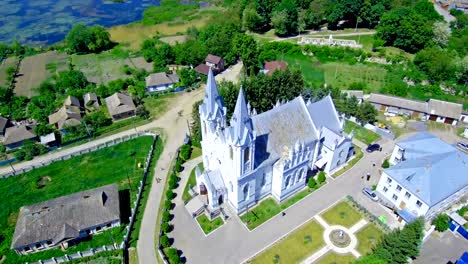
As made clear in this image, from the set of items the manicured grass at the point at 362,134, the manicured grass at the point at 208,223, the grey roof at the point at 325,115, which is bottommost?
the manicured grass at the point at 208,223

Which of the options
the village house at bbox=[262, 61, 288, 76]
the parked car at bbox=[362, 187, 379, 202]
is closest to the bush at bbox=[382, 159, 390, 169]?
the parked car at bbox=[362, 187, 379, 202]

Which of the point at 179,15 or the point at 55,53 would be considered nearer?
the point at 55,53

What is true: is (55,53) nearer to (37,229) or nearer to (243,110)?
(37,229)

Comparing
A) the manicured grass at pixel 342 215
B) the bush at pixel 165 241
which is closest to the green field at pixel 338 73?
the manicured grass at pixel 342 215

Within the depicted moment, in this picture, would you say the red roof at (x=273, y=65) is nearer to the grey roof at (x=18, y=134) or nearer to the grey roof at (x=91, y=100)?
the grey roof at (x=91, y=100)

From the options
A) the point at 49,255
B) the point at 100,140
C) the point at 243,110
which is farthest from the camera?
the point at 100,140

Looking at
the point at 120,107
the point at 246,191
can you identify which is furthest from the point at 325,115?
the point at 120,107

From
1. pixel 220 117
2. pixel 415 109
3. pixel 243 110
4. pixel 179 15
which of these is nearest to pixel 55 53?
pixel 179 15
